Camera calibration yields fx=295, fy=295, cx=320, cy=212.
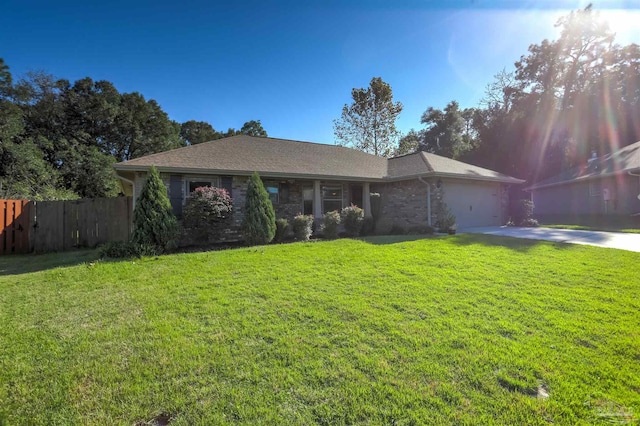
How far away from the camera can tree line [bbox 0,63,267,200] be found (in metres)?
17.3

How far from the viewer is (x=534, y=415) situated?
6.75ft

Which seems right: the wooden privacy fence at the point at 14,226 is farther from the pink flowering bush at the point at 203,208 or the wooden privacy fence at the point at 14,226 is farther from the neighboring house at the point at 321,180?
the pink flowering bush at the point at 203,208

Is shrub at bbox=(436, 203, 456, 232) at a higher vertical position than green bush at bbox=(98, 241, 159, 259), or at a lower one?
higher

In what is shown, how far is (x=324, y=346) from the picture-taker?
2959 millimetres

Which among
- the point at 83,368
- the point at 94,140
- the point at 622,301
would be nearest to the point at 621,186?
the point at 622,301

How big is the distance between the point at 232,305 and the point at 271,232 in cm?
534

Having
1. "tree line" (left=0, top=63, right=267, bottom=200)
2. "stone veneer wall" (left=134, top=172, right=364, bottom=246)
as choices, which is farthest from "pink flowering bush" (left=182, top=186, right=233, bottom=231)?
"tree line" (left=0, top=63, right=267, bottom=200)

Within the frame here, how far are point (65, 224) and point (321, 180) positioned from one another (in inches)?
351

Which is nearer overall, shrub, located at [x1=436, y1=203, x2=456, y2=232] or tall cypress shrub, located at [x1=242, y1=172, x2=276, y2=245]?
tall cypress shrub, located at [x1=242, y1=172, x2=276, y2=245]

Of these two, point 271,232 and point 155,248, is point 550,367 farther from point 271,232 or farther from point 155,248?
point 155,248

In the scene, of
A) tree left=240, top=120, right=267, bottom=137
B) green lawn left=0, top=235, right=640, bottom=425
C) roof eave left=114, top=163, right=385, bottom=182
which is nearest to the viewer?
green lawn left=0, top=235, right=640, bottom=425

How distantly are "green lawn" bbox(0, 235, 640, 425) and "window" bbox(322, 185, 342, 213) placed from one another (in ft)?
23.5

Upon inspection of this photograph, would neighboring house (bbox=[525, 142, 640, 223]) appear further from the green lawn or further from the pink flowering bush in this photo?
the pink flowering bush

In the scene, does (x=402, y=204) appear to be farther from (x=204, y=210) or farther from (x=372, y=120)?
(x=372, y=120)
